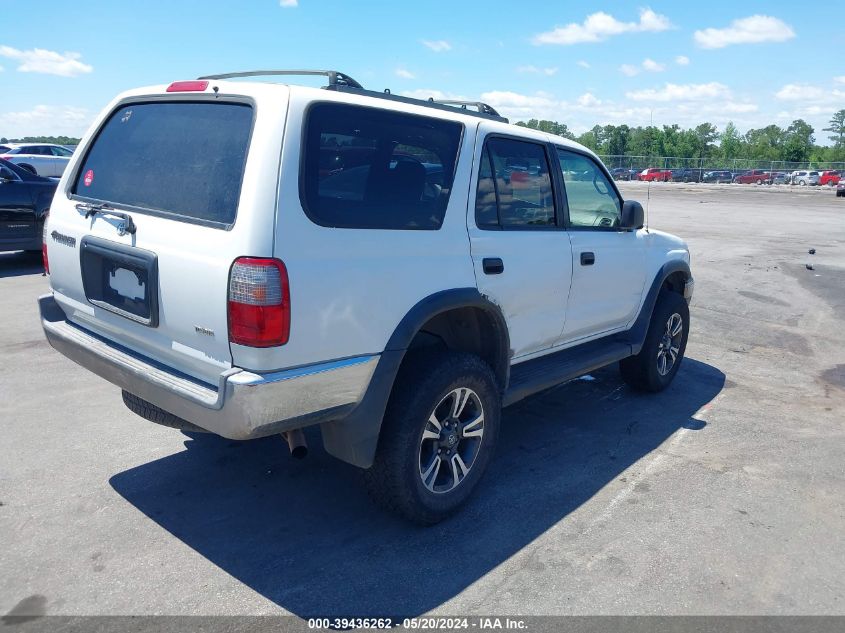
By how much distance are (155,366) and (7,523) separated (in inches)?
45.9

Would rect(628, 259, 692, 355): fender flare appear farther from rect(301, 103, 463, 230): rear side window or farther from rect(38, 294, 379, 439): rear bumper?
rect(38, 294, 379, 439): rear bumper

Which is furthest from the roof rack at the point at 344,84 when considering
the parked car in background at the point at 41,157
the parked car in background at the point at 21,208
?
the parked car in background at the point at 41,157

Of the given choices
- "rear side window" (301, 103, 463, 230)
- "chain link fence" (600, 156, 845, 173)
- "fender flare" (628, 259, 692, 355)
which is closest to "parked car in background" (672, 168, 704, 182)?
"chain link fence" (600, 156, 845, 173)

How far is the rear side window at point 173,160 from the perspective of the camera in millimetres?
2943

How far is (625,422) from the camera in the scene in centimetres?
512

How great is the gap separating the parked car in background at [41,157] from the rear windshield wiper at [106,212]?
776 inches

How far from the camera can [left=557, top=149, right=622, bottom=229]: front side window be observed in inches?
181

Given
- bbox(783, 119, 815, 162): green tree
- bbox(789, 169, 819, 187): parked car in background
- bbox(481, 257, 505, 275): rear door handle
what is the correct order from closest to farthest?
bbox(481, 257, 505, 275): rear door handle → bbox(789, 169, 819, 187): parked car in background → bbox(783, 119, 815, 162): green tree

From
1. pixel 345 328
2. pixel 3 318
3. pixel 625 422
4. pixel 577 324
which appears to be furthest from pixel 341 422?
pixel 3 318

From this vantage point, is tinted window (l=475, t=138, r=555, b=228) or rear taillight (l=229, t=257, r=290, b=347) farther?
tinted window (l=475, t=138, r=555, b=228)

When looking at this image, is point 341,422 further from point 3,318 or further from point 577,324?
point 3,318

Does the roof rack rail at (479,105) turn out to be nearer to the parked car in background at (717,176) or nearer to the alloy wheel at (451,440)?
the alloy wheel at (451,440)

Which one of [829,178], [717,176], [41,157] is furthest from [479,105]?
[717,176]

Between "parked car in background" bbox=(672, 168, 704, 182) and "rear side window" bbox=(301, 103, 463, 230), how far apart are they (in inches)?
2623
